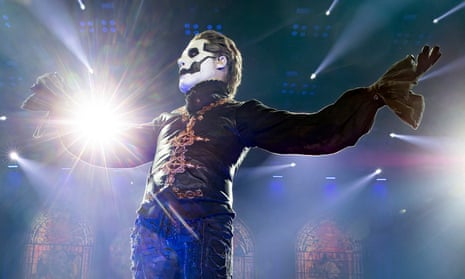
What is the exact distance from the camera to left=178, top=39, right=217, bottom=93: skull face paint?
188cm

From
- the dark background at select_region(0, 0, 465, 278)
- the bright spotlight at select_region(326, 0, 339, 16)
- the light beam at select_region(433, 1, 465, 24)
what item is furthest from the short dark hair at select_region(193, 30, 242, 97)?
the light beam at select_region(433, 1, 465, 24)

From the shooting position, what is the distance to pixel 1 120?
8.05 metres

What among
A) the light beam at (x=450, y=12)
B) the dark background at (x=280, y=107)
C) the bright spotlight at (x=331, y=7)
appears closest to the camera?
the bright spotlight at (x=331, y=7)

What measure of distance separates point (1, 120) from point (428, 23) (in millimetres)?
7282

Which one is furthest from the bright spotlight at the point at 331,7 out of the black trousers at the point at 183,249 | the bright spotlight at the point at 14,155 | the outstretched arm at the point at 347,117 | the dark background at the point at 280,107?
the bright spotlight at the point at 14,155

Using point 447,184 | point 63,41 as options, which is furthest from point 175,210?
point 447,184

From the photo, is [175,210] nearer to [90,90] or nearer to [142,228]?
[142,228]

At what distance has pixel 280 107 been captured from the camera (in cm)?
746

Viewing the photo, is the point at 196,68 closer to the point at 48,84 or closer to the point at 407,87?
the point at 48,84

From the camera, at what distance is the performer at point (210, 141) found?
150cm

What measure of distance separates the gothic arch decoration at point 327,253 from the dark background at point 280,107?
217mm

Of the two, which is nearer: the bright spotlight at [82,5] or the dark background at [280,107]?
the bright spotlight at [82,5]

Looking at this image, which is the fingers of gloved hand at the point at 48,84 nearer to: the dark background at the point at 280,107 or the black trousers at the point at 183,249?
the black trousers at the point at 183,249

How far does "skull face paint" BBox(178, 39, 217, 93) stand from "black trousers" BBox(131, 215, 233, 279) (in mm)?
622
